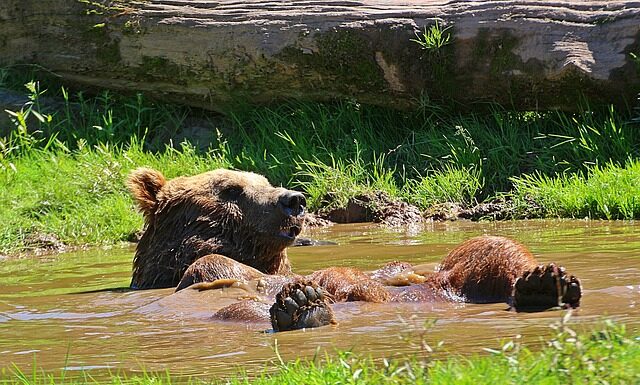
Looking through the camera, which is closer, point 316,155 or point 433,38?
point 433,38

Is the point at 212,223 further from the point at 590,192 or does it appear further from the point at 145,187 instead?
the point at 590,192

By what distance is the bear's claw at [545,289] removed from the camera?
5.23 m

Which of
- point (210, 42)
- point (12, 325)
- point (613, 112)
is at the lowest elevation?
point (12, 325)

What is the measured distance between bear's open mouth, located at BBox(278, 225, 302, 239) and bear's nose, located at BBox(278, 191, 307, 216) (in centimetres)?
9

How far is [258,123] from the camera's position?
12.2 metres

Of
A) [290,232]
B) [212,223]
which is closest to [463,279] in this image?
[290,232]

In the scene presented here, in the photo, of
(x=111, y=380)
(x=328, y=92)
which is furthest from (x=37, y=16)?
(x=111, y=380)

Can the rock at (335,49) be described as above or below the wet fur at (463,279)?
above

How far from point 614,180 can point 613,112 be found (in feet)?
3.27

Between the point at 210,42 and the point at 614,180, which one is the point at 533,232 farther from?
the point at 210,42

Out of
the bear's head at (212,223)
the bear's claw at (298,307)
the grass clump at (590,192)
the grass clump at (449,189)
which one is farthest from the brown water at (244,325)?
the grass clump at (449,189)

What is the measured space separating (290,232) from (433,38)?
4.42 metres

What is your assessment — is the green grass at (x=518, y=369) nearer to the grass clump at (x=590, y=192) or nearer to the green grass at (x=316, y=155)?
the grass clump at (x=590, y=192)

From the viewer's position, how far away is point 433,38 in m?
10.9
